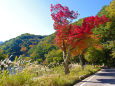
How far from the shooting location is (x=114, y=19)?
17.3 m

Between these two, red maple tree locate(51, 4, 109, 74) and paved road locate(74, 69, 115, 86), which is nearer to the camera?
paved road locate(74, 69, 115, 86)

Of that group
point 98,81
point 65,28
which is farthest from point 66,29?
point 98,81

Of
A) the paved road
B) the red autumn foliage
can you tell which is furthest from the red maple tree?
the paved road

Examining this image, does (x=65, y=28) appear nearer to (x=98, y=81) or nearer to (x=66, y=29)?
(x=66, y=29)

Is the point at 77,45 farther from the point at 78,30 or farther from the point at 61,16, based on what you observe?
the point at 61,16

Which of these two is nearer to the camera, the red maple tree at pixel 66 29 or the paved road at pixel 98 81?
the paved road at pixel 98 81

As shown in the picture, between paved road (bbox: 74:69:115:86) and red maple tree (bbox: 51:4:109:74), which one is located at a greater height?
red maple tree (bbox: 51:4:109:74)

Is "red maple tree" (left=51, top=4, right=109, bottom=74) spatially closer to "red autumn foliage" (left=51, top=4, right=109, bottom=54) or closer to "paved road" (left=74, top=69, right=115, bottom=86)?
"red autumn foliage" (left=51, top=4, right=109, bottom=54)

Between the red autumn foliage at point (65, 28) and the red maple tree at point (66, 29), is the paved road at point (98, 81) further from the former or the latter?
the red autumn foliage at point (65, 28)

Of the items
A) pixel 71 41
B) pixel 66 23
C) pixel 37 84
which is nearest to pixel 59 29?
pixel 66 23

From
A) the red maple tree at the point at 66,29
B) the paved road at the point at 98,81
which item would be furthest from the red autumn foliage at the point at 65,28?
the paved road at the point at 98,81

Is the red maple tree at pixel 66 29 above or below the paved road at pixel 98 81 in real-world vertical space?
above

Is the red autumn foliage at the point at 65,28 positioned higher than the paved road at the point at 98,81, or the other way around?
the red autumn foliage at the point at 65,28

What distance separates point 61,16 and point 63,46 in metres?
2.77
